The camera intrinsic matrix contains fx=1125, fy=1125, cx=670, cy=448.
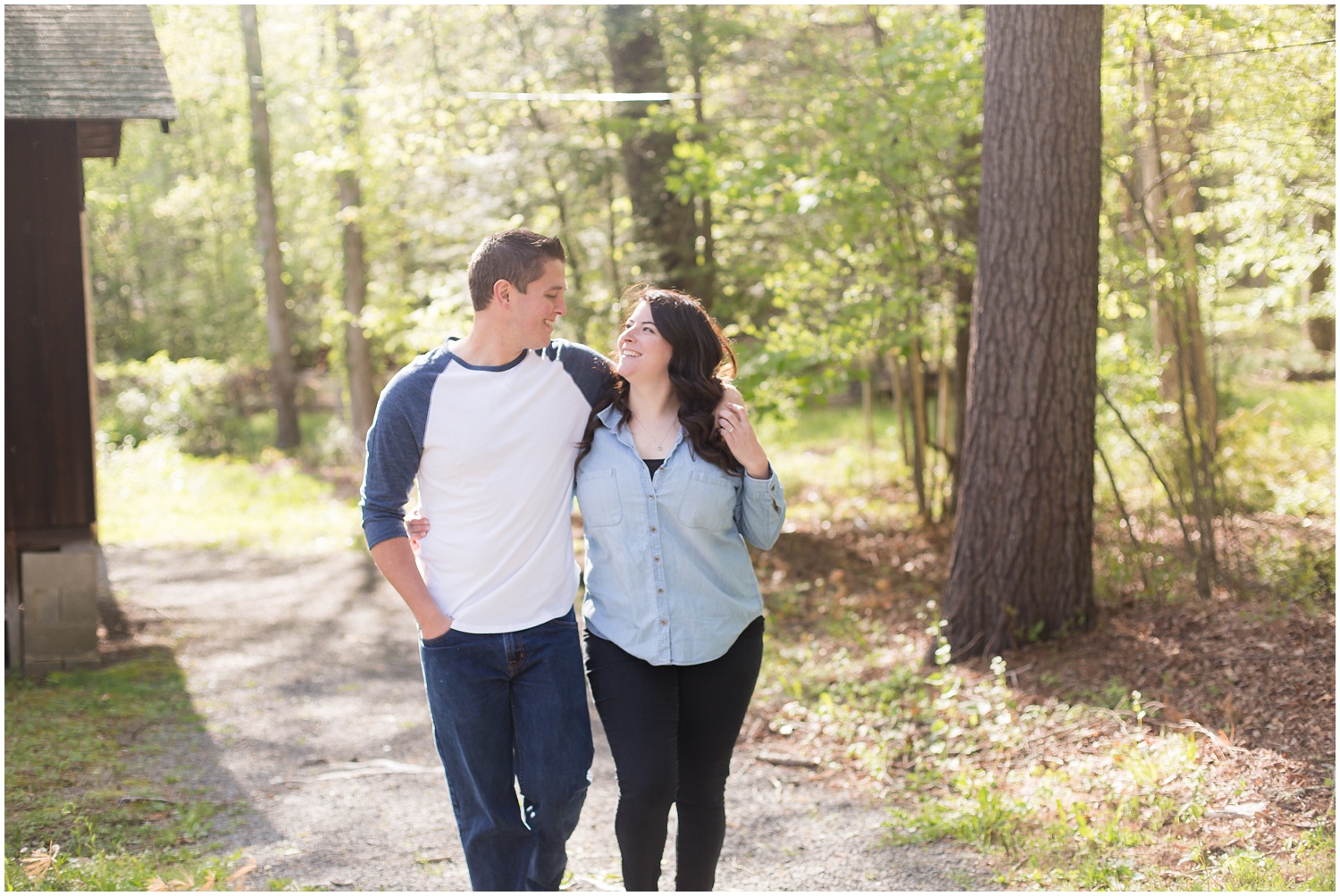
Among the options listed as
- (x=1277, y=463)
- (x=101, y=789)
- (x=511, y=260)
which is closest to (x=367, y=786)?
(x=101, y=789)

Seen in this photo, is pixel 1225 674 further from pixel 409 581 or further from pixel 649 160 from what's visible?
pixel 649 160

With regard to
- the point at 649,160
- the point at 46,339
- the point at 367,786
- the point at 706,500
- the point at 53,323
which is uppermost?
the point at 649,160

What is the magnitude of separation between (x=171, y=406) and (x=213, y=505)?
7.24m

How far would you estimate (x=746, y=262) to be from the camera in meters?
10.4

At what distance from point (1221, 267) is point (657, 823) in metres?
6.68

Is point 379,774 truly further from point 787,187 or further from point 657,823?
point 787,187

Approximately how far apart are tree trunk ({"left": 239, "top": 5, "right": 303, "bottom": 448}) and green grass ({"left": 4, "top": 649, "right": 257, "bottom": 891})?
13227 mm

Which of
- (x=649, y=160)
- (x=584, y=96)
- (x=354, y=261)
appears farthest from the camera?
(x=354, y=261)

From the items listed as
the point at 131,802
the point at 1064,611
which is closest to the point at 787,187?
the point at 1064,611

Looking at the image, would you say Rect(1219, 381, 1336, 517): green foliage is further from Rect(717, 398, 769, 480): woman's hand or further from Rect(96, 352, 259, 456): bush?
Rect(96, 352, 259, 456): bush

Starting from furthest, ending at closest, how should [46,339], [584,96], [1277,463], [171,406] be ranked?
[171,406] < [1277,463] < [584,96] < [46,339]

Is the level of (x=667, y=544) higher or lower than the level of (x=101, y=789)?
higher

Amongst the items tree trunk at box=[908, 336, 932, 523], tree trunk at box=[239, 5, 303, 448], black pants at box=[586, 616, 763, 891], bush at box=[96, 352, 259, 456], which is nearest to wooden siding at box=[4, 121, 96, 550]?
black pants at box=[586, 616, 763, 891]

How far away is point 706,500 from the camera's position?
320 centimetres
